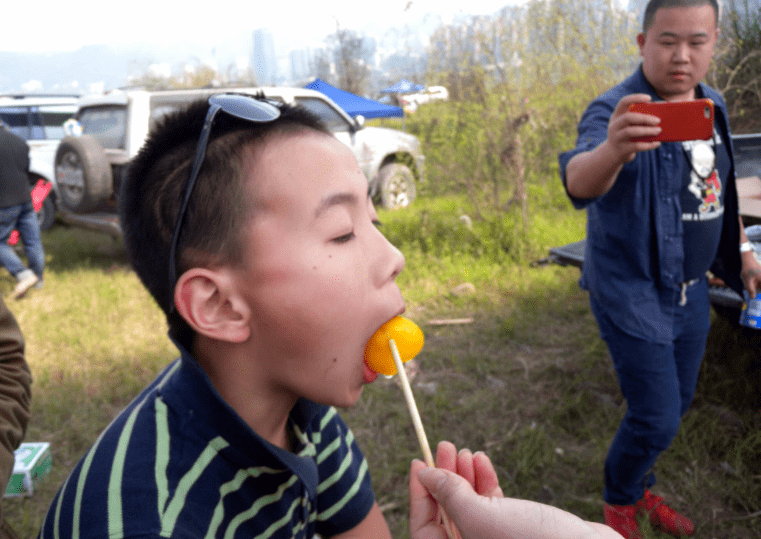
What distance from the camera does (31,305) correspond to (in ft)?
18.8

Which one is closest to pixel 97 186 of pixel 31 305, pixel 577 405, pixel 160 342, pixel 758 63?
pixel 31 305

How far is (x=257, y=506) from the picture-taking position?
1137mm

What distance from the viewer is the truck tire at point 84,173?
6102 mm

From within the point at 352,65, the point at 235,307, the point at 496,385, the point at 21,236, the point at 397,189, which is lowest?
the point at 496,385

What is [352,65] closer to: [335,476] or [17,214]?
[17,214]

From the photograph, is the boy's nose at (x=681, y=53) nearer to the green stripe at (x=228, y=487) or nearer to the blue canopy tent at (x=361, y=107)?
the green stripe at (x=228, y=487)

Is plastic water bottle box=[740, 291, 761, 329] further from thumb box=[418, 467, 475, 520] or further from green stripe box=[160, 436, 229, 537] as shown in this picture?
green stripe box=[160, 436, 229, 537]

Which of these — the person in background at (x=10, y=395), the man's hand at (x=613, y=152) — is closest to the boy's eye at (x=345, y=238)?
the person in background at (x=10, y=395)

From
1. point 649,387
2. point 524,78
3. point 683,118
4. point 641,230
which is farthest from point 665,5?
point 524,78

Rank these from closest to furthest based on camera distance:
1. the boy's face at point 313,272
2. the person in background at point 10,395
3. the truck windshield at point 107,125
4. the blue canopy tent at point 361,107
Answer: the boy's face at point 313,272 < the person in background at point 10,395 < the truck windshield at point 107,125 < the blue canopy tent at point 361,107

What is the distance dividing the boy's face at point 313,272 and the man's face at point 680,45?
163 centimetres

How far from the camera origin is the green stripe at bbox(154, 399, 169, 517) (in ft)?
3.19

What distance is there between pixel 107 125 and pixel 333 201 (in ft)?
21.9


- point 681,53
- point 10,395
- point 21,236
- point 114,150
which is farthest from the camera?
point 114,150
